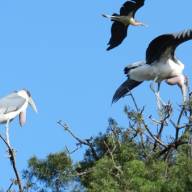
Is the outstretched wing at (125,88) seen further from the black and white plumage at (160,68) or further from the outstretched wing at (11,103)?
the outstretched wing at (11,103)

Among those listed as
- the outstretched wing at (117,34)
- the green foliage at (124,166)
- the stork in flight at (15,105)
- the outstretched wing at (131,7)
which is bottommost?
the green foliage at (124,166)

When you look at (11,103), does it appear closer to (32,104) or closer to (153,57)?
(32,104)

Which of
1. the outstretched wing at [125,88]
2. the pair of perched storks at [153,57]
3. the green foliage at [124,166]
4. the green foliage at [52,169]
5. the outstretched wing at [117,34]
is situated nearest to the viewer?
the green foliage at [124,166]

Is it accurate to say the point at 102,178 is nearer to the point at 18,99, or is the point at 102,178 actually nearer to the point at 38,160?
the point at 38,160

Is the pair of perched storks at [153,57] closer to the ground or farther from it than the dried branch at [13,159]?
A: farther from it

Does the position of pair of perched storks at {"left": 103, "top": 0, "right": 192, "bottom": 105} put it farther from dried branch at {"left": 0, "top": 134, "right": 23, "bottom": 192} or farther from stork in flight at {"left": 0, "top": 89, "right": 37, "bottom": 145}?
dried branch at {"left": 0, "top": 134, "right": 23, "bottom": 192}

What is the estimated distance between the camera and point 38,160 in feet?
33.8

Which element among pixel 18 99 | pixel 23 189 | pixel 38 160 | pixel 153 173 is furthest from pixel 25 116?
pixel 153 173

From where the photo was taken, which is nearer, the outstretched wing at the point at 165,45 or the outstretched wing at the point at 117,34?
the outstretched wing at the point at 165,45

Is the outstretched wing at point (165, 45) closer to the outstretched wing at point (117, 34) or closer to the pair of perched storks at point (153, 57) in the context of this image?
the pair of perched storks at point (153, 57)

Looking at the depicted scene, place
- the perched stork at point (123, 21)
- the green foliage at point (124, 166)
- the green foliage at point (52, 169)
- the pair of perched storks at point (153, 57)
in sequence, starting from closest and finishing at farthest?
the green foliage at point (124, 166), the green foliage at point (52, 169), the pair of perched storks at point (153, 57), the perched stork at point (123, 21)

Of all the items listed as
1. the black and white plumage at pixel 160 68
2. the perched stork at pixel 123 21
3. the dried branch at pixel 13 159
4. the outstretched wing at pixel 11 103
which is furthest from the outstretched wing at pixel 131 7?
the dried branch at pixel 13 159

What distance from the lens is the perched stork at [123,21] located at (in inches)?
493

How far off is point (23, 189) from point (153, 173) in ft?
3.93
